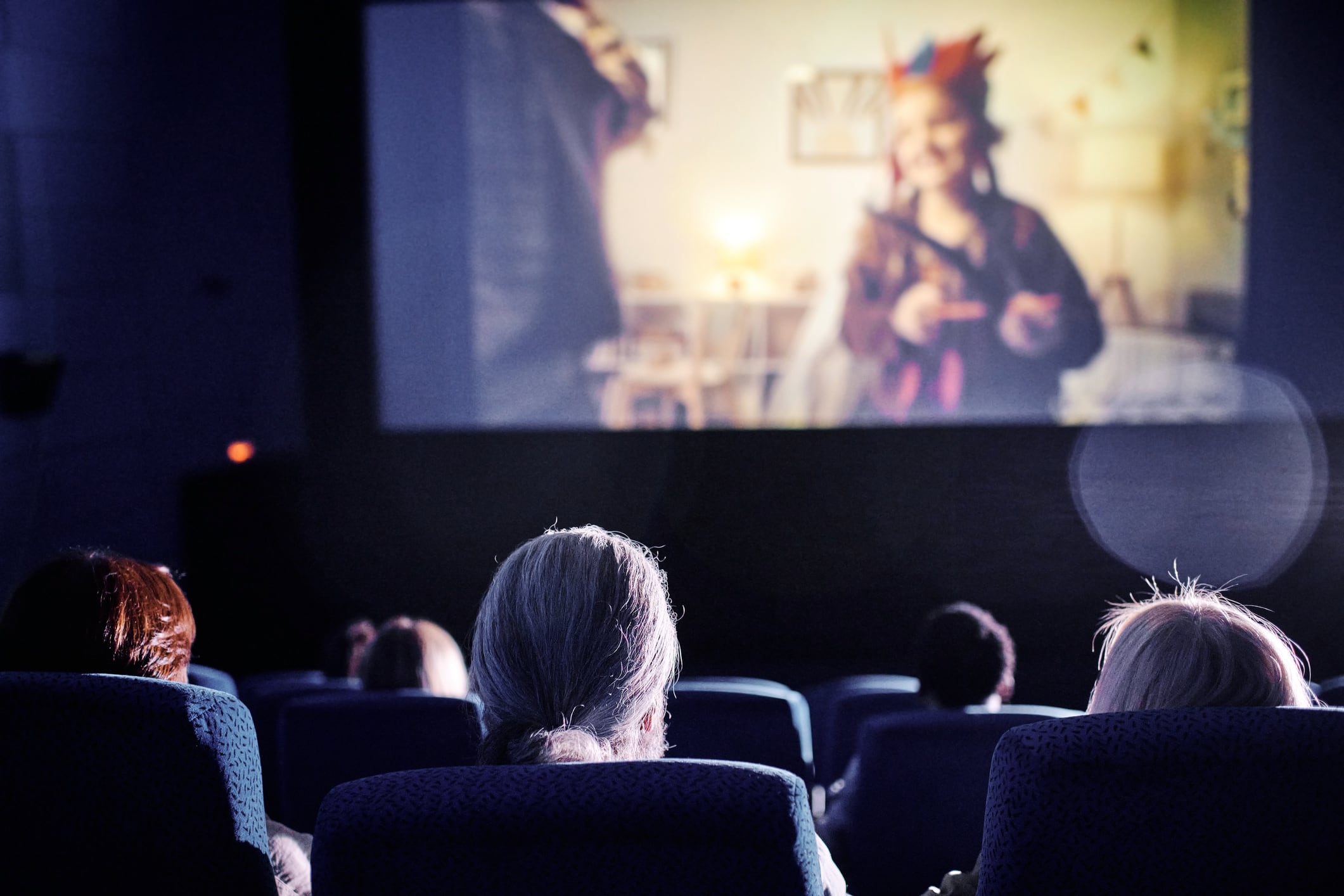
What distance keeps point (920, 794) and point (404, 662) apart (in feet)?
3.64

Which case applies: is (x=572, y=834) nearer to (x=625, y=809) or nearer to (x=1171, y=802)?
(x=625, y=809)

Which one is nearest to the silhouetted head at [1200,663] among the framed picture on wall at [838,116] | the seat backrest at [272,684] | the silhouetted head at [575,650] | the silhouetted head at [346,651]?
the silhouetted head at [575,650]

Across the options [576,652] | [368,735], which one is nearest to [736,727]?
[368,735]

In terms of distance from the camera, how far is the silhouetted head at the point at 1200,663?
103 cm

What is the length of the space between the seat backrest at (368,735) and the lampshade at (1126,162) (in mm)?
4578

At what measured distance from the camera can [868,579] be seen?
4.66m

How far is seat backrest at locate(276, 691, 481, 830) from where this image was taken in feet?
6.23

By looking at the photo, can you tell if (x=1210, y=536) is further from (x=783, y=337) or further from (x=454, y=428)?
(x=454, y=428)

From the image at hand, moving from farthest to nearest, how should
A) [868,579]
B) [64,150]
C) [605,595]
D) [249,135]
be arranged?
[249,135], [868,579], [64,150], [605,595]

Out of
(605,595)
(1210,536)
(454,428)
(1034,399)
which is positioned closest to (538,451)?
(454,428)

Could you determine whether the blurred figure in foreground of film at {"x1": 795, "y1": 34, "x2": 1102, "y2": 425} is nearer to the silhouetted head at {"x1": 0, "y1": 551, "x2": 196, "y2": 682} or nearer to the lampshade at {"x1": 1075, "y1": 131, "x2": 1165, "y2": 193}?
the lampshade at {"x1": 1075, "y1": 131, "x2": 1165, "y2": 193}

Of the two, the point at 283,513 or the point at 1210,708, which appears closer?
the point at 1210,708

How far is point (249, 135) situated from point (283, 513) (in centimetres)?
191

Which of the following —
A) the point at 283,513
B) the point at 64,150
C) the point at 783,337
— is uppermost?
the point at 64,150
